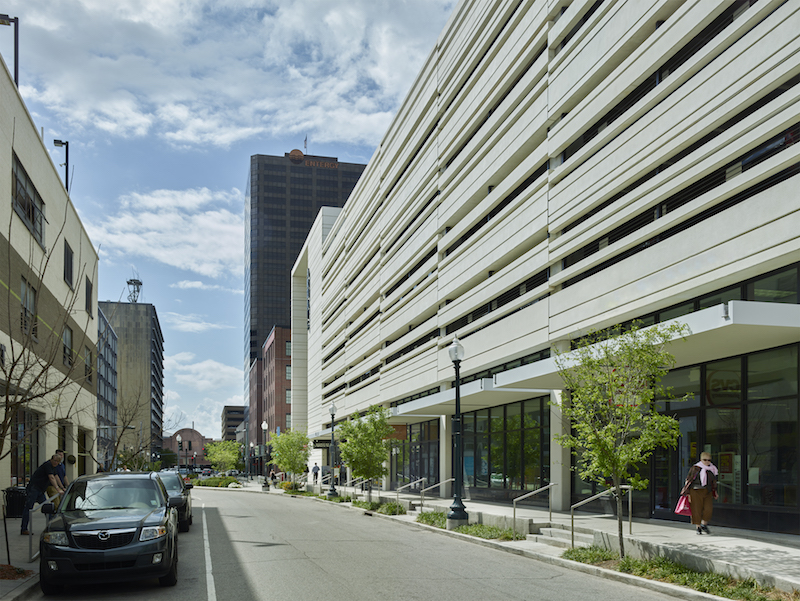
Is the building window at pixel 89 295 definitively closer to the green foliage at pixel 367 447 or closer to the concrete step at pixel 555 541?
the green foliage at pixel 367 447

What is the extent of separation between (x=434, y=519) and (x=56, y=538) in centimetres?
1269

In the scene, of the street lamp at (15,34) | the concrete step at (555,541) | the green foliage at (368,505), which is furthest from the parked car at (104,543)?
the street lamp at (15,34)

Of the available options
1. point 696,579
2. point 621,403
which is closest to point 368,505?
point 621,403

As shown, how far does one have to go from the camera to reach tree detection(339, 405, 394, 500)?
98.1ft

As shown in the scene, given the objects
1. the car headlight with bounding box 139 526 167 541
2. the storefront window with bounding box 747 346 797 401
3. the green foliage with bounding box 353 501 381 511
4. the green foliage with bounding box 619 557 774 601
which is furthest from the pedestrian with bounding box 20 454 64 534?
the storefront window with bounding box 747 346 797 401

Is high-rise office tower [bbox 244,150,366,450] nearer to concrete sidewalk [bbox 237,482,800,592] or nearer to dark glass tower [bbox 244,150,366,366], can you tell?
dark glass tower [bbox 244,150,366,366]

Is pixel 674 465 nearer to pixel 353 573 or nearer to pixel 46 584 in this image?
pixel 353 573

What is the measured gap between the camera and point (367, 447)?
29.9 metres

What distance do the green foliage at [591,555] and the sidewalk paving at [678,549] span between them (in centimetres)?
19

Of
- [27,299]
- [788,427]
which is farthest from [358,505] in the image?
[788,427]

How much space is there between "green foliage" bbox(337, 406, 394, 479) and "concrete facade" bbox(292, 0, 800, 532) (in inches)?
61.0

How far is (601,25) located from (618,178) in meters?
4.60

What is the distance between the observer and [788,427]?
14.1m

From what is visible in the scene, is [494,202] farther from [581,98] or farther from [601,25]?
[601,25]
